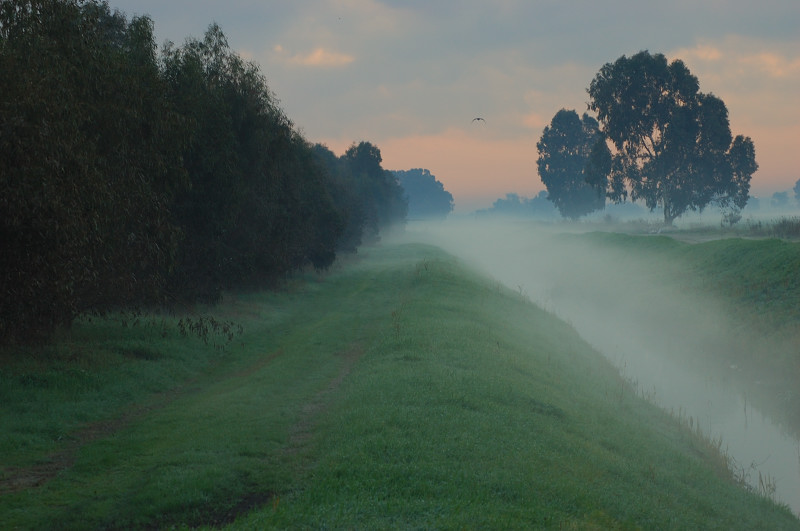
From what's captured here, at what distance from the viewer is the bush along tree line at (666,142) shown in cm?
8081

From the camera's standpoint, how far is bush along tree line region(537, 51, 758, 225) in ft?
265

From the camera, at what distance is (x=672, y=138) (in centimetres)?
8094

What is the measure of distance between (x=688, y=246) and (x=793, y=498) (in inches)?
1522

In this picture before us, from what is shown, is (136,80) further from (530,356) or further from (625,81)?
(625,81)

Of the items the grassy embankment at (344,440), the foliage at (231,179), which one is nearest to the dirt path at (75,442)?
the grassy embankment at (344,440)

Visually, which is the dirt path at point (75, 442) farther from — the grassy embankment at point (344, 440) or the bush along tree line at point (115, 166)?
the bush along tree line at point (115, 166)

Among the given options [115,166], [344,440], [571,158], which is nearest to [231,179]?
[115,166]

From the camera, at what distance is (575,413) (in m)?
16.8

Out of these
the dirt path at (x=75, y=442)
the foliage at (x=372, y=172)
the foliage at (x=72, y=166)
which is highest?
the foliage at (x=372, y=172)

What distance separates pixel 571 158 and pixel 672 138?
42.2 metres

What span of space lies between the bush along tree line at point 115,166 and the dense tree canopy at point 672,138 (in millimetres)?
63592

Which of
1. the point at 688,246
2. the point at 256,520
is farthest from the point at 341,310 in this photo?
the point at 688,246

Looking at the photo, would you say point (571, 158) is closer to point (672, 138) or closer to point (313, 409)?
point (672, 138)

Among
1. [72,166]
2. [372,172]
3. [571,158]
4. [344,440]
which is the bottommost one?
[344,440]
